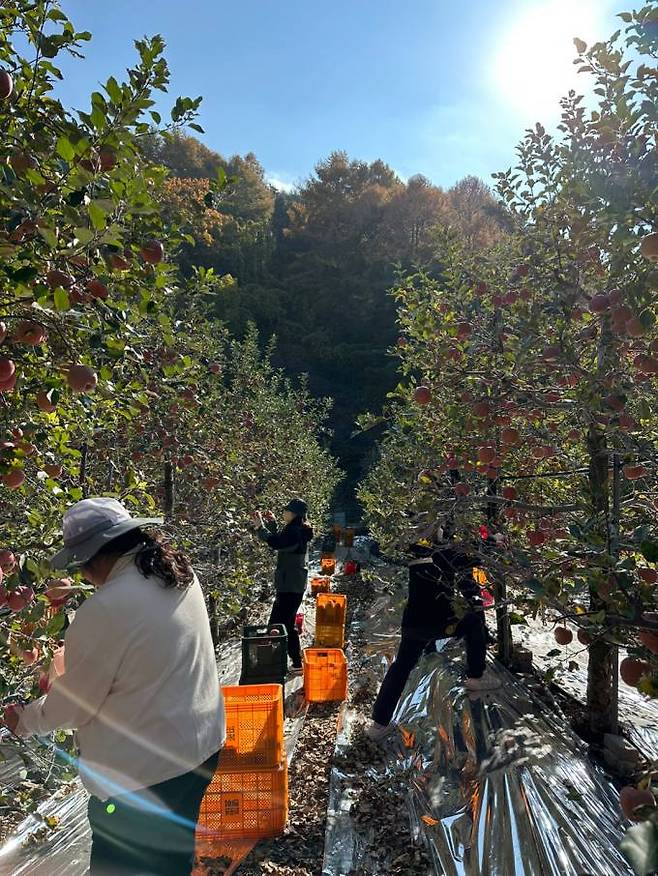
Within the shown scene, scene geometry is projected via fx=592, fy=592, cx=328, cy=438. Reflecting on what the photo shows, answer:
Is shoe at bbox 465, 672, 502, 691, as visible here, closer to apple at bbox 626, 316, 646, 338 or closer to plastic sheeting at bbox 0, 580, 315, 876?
plastic sheeting at bbox 0, 580, 315, 876

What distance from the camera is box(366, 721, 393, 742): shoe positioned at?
3969 mm

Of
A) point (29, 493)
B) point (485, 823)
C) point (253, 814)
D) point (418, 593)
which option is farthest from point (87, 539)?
point (418, 593)

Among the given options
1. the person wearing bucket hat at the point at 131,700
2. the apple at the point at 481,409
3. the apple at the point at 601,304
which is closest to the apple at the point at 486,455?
the apple at the point at 481,409

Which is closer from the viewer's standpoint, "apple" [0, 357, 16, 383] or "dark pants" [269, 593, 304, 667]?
"apple" [0, 357, 16, 383]

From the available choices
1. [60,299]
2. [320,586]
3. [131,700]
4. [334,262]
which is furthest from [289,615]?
[334,262]

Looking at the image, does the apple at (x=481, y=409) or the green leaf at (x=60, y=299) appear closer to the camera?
the green leaf at (x=60, y=299)

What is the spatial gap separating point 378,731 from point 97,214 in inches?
149

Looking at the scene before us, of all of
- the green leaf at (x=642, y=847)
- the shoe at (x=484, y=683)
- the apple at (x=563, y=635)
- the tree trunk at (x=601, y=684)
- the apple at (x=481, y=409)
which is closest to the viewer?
the green leaf at (x=642, y=847)

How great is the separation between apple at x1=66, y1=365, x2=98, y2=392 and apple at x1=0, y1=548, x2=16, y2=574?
497mm

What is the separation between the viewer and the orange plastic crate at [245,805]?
2959 millimetres

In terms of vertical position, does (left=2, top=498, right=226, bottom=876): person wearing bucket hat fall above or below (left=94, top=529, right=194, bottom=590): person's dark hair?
below

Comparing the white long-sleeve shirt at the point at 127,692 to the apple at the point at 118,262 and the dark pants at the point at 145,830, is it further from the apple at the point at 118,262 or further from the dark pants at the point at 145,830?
the apple at the point at 118,262

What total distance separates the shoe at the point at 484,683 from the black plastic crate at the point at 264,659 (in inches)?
53.4

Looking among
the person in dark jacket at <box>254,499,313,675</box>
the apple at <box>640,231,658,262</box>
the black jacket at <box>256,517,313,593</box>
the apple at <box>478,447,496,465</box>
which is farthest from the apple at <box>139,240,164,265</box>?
the black jacket at <box>256,517,313,593</box>
